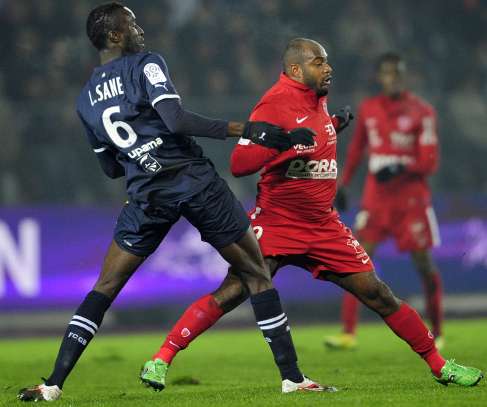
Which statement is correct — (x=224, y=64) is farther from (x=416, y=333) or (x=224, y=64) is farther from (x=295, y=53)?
(x=416, y=333)

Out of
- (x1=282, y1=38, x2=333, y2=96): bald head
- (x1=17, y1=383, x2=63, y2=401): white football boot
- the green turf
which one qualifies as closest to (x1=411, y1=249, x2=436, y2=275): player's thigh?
the green turf

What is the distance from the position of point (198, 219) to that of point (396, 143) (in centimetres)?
507

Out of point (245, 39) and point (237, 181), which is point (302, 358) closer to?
point (237, 181)

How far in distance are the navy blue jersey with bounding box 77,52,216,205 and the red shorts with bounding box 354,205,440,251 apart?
480 cm

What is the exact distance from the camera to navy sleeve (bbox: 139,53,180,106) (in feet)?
20.6

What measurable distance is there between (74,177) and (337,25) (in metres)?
5.41

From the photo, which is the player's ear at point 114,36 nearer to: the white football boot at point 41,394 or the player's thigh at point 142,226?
the player's thigh at point 142,226

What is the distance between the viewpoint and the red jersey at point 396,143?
443 inches

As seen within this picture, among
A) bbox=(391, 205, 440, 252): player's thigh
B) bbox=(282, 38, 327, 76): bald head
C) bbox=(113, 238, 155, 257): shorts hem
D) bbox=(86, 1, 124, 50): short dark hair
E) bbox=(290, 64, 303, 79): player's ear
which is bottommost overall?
bbox=(391, 205, 440, 252): player's thigh

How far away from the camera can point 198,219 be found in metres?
6.60

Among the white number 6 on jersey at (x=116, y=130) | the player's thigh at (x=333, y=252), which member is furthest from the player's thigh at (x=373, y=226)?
the white number 6 on jersey at (x=116, y=130)

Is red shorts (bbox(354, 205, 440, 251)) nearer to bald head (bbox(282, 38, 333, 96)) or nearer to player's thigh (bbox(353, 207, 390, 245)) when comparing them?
player's thigh (bbox(353, 207, 390, 245))

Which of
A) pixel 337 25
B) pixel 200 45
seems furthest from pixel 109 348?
pixel 337 25

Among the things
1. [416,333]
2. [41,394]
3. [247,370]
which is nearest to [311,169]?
[416,333]
